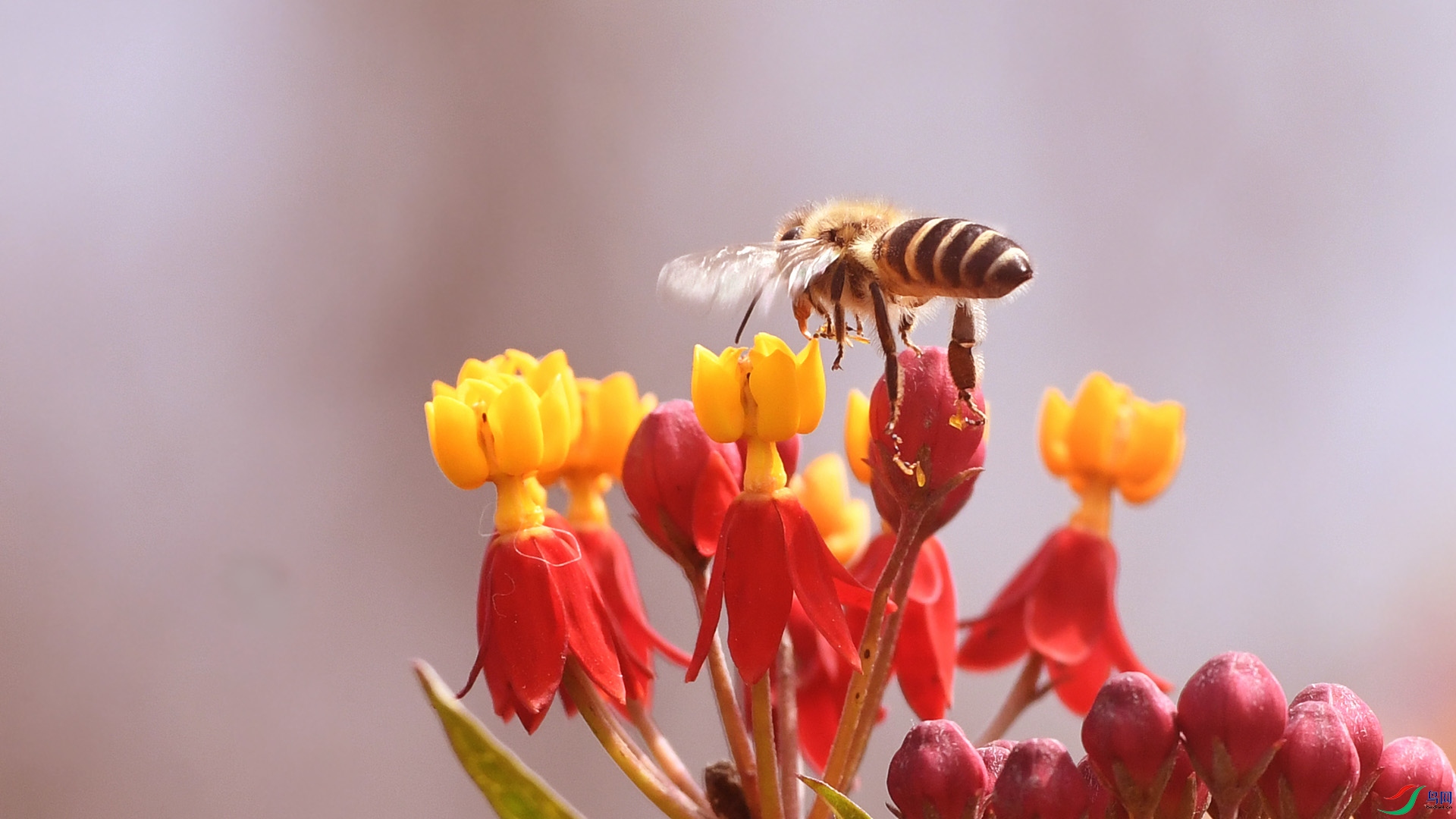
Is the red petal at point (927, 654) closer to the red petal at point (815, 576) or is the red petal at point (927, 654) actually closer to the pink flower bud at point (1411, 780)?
the red petal at point (815, 576)

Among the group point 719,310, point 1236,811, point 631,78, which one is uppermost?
point 631,78

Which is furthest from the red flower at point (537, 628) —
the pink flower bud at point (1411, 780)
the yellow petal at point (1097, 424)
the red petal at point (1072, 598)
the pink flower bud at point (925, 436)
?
the yellow petal at point (1097, 424)

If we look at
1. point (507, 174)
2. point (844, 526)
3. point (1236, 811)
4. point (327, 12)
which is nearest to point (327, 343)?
point (507, 174)

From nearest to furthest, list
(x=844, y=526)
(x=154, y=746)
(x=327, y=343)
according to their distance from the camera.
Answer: (x=844, y=526)
(x=154, y=746)
(x=327, y=343)

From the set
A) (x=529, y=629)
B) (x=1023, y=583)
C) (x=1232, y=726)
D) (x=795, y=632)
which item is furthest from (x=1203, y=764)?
(x=1023, y=583)

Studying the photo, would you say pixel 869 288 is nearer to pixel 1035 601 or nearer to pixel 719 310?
pixel 719 310

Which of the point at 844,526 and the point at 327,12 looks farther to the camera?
the point at 327,12

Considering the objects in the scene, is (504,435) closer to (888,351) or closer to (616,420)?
(616,420)

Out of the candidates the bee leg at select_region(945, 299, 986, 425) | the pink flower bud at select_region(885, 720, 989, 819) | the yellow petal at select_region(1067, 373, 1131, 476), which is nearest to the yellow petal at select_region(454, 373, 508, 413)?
the bee leg at select_region(945, 299, 986, 425)
